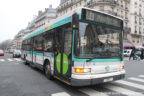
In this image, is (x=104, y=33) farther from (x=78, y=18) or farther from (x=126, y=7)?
(x=126, y=7)

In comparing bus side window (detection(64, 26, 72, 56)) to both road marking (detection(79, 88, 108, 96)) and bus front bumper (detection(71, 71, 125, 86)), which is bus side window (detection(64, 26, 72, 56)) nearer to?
bus front bumper (detection(71, 71, 125, 86))

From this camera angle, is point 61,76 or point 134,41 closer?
point 61,76

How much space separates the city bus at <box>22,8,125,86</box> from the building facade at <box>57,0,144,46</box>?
1203 inches

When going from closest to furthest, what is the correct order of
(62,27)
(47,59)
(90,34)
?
(90,34) < (62,27) < (47,59)

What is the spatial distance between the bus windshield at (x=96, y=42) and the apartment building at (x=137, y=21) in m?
38.5

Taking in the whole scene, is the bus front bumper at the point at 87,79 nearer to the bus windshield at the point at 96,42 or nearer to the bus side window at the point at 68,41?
the bus windshield at the point at 96,42

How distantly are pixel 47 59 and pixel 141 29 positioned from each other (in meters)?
45.8

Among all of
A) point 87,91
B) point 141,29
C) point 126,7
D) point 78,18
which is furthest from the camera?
point 141,29

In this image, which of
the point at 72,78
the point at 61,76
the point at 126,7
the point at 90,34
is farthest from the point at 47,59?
the point at 126,7

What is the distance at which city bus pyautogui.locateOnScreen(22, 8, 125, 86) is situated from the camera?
3.99 meters

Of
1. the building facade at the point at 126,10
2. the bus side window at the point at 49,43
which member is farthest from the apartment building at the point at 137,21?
the bus side window at the point at 49,43

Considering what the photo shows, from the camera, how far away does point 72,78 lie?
4043mm

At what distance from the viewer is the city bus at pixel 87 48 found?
3.99 meters

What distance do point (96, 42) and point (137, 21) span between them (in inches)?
1754
